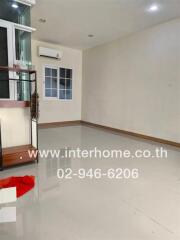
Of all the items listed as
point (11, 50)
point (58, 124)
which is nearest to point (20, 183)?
point (11, 50)

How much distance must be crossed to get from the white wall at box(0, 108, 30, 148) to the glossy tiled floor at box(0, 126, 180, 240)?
54 centimetres

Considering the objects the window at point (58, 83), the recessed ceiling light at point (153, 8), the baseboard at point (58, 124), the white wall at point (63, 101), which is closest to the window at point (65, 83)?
the window at point (58, 83)

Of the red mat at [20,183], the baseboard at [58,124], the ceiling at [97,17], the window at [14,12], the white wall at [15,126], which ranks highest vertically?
the ceiling at [97,17]

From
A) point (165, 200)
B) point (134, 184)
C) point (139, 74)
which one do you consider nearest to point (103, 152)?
point (134, 184)

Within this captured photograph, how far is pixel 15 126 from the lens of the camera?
3008 millimetres

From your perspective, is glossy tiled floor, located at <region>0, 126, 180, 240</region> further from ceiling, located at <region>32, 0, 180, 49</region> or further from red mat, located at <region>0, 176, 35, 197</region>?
ceiling, located at <region>32, 0, 180, 49</region>

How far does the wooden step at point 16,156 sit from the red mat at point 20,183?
0.38 m

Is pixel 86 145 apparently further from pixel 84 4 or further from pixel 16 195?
pixel 84 4

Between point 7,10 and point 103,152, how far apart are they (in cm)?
321

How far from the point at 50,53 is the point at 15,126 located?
12.4 feet

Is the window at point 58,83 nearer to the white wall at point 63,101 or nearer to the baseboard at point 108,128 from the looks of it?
the white wall at point 63,101

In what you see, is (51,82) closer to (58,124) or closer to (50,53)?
(50,53)

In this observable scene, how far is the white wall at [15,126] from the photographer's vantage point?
2887 mm

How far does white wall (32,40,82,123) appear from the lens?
19.6 ft
